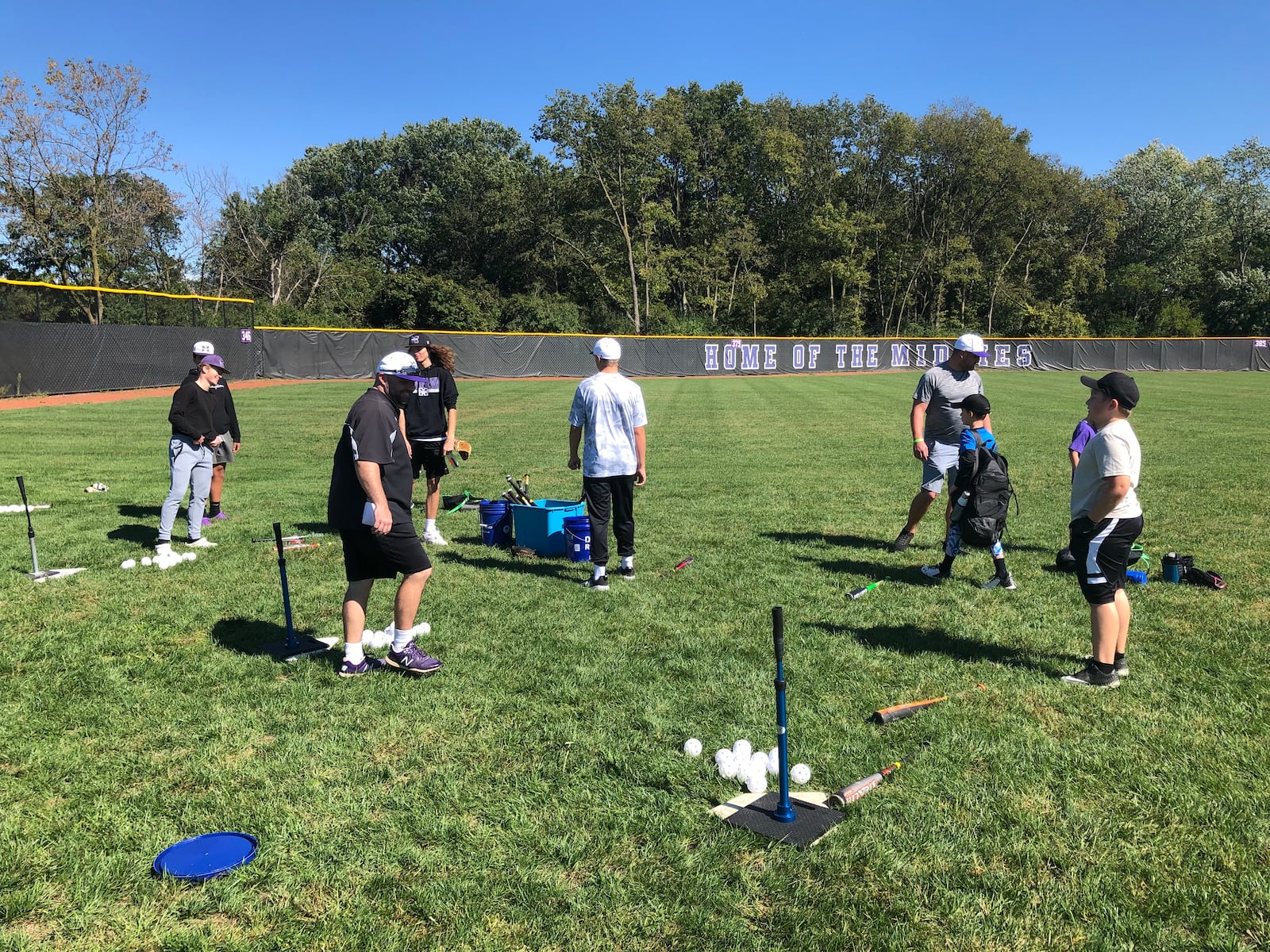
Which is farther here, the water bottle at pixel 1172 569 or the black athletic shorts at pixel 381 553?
the water bottle at pixel 1172 569

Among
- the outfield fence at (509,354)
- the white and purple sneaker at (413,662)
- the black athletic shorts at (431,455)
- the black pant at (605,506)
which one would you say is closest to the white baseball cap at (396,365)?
the white and purple sneaker at (413,662)

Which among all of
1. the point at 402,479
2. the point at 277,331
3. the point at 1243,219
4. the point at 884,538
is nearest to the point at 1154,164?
the point at 1243,219

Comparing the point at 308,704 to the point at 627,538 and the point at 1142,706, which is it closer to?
the point at 627,538

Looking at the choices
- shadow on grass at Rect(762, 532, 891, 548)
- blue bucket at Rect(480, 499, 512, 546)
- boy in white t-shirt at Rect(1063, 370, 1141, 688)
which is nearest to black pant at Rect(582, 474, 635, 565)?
blue bucket at Rect(480, 499, 512, 546)

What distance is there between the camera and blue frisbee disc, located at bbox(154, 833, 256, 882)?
3.21 meters

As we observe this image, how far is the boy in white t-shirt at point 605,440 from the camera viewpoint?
6.92 m

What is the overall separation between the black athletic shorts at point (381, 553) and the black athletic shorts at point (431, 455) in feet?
11.9

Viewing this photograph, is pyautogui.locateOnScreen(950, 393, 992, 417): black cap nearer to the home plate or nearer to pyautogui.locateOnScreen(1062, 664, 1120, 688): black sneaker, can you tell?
pyautogui.locateOnScreen(1062, 664, 1120, 688): black sneaker

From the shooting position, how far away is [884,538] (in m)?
8.80

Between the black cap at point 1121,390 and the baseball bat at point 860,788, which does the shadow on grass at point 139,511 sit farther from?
the black cap at point 1121,390

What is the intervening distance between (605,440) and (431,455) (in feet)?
8.69

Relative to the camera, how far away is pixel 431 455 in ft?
28.8

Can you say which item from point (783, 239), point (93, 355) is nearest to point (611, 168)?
point (783, 239)

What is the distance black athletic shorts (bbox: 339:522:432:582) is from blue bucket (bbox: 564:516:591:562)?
2.74 meters
